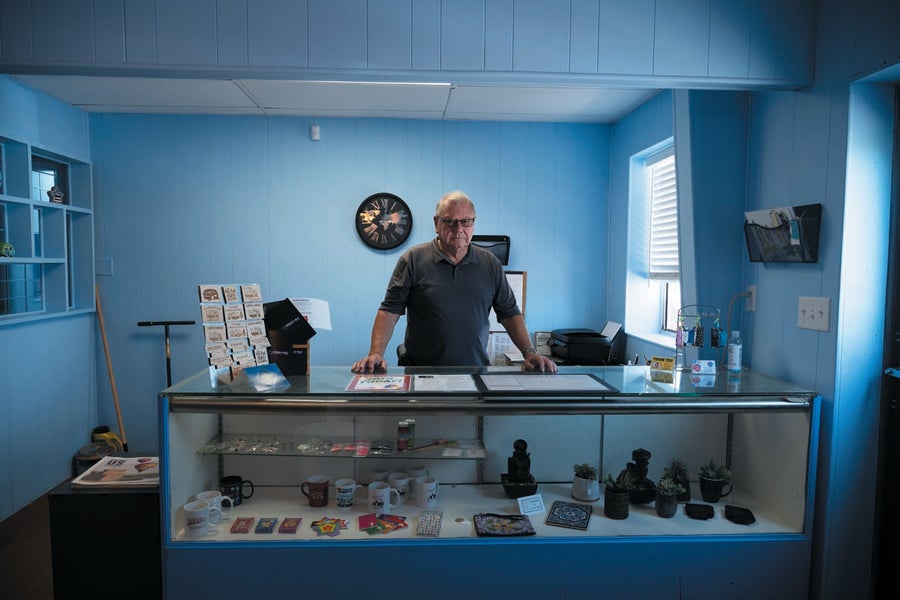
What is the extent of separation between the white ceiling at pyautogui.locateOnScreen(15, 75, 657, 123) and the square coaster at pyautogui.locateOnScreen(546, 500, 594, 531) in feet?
7.92

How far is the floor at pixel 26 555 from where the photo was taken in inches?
101

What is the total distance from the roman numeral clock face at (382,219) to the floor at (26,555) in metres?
2.68

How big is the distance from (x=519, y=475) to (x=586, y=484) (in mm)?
242

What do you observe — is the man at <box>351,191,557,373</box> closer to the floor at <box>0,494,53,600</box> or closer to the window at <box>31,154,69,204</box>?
the floor at <box>0,494,53,600</box>

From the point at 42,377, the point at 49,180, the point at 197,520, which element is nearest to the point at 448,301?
the point at 197,520

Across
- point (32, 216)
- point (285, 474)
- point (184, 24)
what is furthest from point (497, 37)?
point (32, 216)

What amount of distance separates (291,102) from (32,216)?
180cm

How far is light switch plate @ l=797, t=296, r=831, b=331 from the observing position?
6.69 feet

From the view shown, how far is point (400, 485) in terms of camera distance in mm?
2062

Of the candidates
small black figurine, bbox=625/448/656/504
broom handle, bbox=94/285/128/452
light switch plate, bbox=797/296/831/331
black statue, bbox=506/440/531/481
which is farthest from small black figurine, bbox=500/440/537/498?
broom handle, bbox=94/285/128/452

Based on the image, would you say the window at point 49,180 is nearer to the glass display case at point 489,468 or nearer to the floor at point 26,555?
the floor at point 26,555

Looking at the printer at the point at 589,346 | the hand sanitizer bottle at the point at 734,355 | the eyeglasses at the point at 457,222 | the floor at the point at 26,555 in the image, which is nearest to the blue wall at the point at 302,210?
the printer at the point at 589,346

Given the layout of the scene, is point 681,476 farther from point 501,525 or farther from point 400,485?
point 400,485

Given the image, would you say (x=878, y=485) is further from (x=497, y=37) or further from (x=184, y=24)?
(x=184, y=24)
